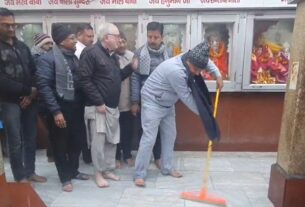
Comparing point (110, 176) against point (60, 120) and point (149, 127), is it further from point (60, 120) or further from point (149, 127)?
point (60, 120)

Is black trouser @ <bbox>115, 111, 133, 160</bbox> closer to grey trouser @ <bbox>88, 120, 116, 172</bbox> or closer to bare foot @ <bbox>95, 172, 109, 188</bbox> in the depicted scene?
grey trouser @ <bbox>88, 120, 116, 172</bbox>

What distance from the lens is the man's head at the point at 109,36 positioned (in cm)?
386

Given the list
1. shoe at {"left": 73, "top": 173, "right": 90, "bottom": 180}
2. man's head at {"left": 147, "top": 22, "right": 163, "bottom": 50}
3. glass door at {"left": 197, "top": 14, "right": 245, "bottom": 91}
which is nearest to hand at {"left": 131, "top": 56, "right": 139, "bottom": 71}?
man's head at {"left": 147, "top": 22, "right": 163, "bottom": 50}

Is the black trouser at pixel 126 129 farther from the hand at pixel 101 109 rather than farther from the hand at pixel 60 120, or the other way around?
the hand at pixel 60 120

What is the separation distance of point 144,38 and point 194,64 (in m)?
1.50

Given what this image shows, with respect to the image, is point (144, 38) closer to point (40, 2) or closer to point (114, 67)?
point (114, 67)

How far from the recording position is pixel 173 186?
4.09 meters

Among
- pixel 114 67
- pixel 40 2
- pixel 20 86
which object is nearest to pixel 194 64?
pixel 114 67

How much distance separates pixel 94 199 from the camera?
146 inches

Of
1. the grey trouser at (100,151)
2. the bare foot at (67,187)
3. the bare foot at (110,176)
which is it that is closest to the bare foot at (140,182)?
the bare foot at (110,176)

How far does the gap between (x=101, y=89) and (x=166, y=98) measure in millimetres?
778

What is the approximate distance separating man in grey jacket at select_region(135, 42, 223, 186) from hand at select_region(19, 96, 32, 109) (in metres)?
1.33

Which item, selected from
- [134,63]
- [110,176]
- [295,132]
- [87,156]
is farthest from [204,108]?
[87,156]

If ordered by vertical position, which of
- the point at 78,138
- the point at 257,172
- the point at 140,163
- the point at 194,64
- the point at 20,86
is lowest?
the point at 257,172
